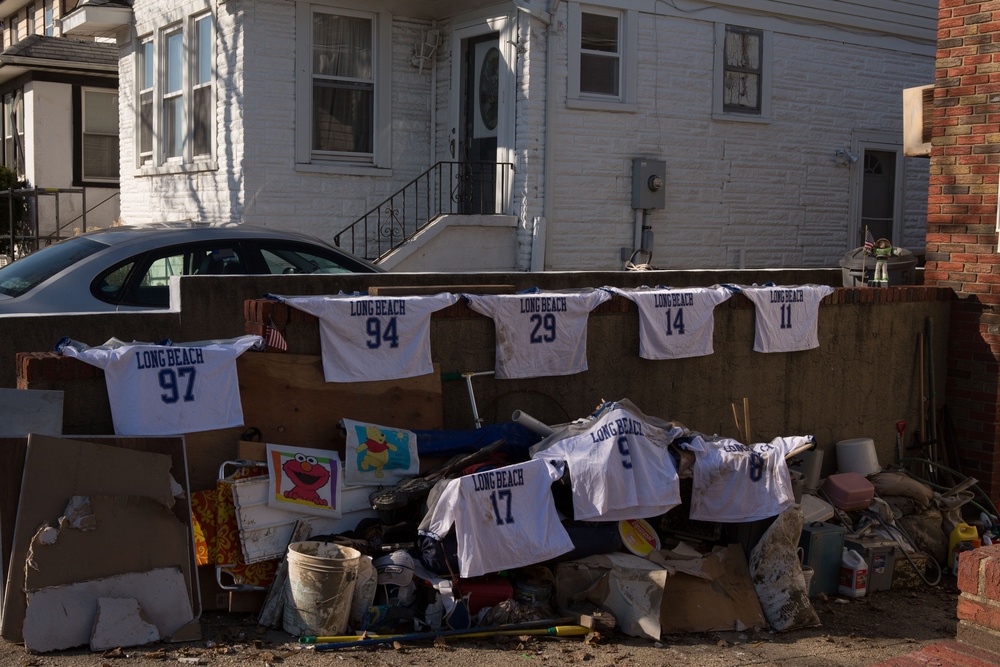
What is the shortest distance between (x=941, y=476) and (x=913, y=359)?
3.47 feet

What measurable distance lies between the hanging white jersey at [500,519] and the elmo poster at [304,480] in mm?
599

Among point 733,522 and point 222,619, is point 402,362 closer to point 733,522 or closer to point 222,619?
point 222,619

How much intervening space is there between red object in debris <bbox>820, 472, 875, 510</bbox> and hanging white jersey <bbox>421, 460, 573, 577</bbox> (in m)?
2.96

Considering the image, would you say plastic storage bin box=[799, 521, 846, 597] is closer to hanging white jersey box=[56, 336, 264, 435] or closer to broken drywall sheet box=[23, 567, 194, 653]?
hanging white jersey box=[56, 336, 264, 435]

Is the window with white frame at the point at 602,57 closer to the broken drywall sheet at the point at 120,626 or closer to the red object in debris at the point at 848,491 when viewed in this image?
the red object in debris at the point at 848,491

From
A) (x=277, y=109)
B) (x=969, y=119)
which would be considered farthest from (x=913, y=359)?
(x=277, y=109)

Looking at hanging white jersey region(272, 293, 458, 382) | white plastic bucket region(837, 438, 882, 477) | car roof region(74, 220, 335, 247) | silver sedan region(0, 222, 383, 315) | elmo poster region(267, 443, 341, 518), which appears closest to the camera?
elmo poster region(267, 443, 341, 518)

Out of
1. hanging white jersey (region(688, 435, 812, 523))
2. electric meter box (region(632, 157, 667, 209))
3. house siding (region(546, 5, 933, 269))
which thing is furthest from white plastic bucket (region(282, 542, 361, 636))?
electric meter box (region(632, 157, 667, 209))

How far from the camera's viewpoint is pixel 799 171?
15211 mm

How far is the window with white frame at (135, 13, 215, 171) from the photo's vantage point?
13.7m

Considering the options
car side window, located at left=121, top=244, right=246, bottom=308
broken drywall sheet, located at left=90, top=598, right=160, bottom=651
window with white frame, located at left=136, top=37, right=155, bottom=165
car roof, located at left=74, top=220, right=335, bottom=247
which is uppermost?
window with white frame, located at left=136, top=37, right=155, bottom=165

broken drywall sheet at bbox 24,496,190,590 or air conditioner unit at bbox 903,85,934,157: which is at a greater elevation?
air conditioner unit at bbox 903,85,934,157

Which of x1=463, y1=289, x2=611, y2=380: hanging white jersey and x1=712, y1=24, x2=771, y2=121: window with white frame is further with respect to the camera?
x1=712, y1=24, x2=771, y2=121: window with white frame

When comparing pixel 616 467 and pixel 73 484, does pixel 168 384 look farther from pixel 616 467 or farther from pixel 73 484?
pixel 616 467
